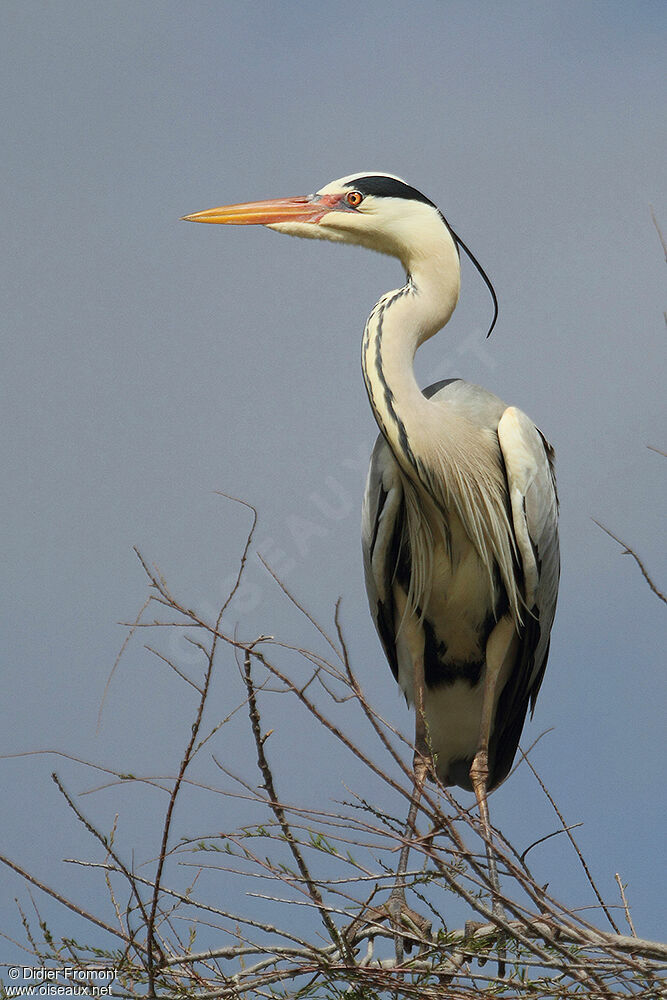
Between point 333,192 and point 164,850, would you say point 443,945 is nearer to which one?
point 164,850

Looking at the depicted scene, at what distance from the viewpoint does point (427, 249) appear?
162 inches

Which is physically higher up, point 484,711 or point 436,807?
point 484,711

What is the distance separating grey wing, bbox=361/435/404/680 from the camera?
13.2ft

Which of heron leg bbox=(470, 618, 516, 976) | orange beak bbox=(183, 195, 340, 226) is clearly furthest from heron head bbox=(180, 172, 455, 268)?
heron leg bbox=(470, 618, 516, 976)

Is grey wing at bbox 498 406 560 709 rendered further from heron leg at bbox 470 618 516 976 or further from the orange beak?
the orange beak

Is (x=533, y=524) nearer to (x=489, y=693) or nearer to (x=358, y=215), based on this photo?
(x=489, y=693)

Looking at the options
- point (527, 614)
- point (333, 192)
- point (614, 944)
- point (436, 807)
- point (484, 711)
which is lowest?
point (614, 944)

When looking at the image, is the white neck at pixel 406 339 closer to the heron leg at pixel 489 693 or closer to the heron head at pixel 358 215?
the heron head at pixel 358 215

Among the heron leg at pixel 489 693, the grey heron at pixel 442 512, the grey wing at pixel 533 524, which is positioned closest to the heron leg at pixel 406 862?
the grey heron at pixel 442 512

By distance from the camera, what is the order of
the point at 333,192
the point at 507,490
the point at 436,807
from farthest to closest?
the point at 333,192
the point at 507,490
the point at 436,807

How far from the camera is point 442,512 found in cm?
392

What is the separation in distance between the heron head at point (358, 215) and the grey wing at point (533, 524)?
2.31 ft

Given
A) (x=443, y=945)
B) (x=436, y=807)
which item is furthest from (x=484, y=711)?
(x=436, y=807)

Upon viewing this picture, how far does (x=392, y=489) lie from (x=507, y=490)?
375 millimetres
